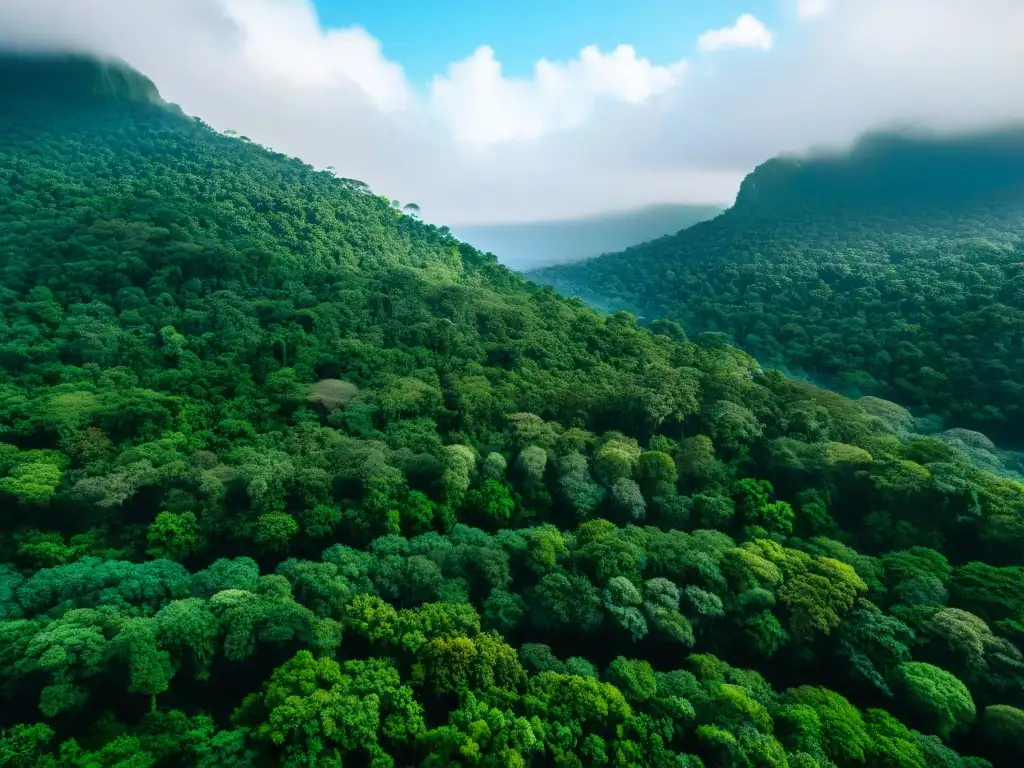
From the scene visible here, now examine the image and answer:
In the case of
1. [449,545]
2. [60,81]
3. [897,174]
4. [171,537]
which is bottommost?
[449,545]

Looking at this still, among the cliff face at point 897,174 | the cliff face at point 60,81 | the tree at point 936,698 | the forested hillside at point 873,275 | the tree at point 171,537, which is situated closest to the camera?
the tree at point 936,698

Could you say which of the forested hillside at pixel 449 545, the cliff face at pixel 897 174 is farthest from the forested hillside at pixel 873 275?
the forested hillside at pixel 449 545

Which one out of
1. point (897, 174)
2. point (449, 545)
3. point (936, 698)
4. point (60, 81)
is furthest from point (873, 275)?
point (60, 81)

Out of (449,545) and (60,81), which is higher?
(60,81)

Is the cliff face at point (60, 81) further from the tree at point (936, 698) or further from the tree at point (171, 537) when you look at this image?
the tree at point (936, 698)

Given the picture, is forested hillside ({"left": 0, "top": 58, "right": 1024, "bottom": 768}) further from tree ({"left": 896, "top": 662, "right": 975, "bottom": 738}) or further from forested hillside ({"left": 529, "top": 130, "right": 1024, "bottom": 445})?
forested hillside ({"left": 529, "top": 130, "right": 1024, "bottom": 445})

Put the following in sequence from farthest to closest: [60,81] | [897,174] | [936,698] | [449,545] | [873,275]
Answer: [897,174] → [60,81] → [873,275] → [449,545] → [936,698]

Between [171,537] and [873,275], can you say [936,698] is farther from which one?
[873,275]
